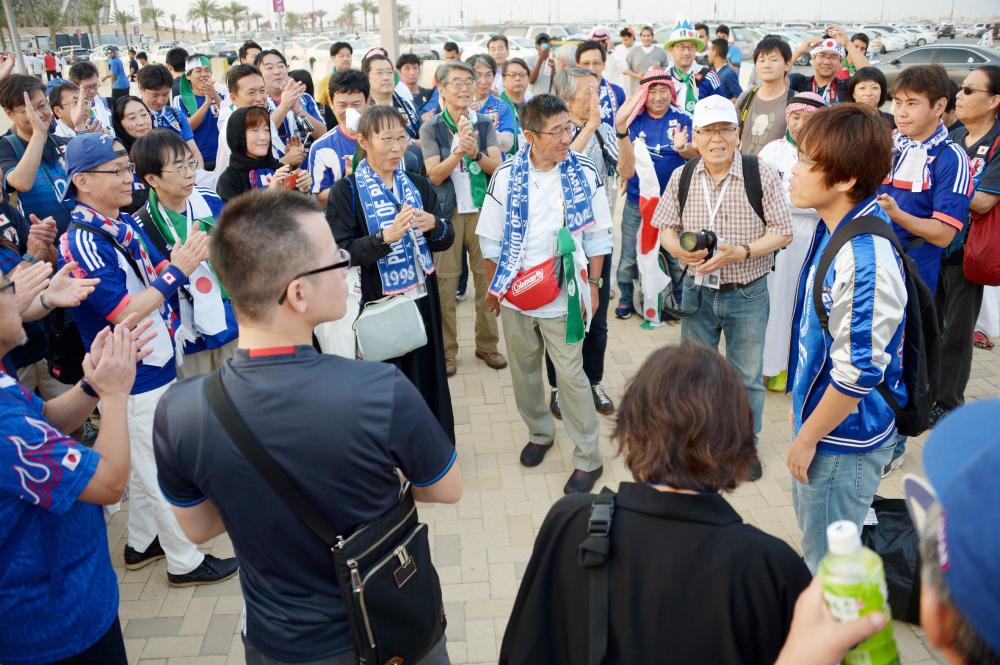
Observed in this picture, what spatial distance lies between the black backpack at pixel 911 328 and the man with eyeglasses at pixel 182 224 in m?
2.70

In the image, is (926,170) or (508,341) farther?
(508,341)

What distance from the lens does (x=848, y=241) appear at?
7.65 feet

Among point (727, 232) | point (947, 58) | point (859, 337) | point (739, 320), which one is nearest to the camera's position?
point (859, 337)

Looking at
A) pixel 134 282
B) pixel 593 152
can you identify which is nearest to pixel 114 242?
pixel 134 282

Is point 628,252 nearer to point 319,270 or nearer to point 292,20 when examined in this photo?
point 319,270

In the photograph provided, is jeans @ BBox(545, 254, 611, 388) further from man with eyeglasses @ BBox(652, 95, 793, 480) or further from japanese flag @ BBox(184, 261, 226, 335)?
japanese flag @ BBox(184, 261, 226, 335)

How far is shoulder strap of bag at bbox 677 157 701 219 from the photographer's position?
3.98 meters

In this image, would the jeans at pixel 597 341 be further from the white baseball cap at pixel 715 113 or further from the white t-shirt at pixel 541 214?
the white baseball cap at pixel 715 113

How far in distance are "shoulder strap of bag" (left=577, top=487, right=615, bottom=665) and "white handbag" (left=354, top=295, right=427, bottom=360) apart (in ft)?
7.21

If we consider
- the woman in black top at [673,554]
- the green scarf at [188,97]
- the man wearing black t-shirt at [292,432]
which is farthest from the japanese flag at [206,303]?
the green scarf at [188,97]

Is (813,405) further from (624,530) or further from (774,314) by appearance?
(774,314)

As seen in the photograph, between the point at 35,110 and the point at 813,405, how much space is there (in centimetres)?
533

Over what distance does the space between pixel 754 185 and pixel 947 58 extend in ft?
58.3

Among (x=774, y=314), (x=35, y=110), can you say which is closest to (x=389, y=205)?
(x=774, y=314)
